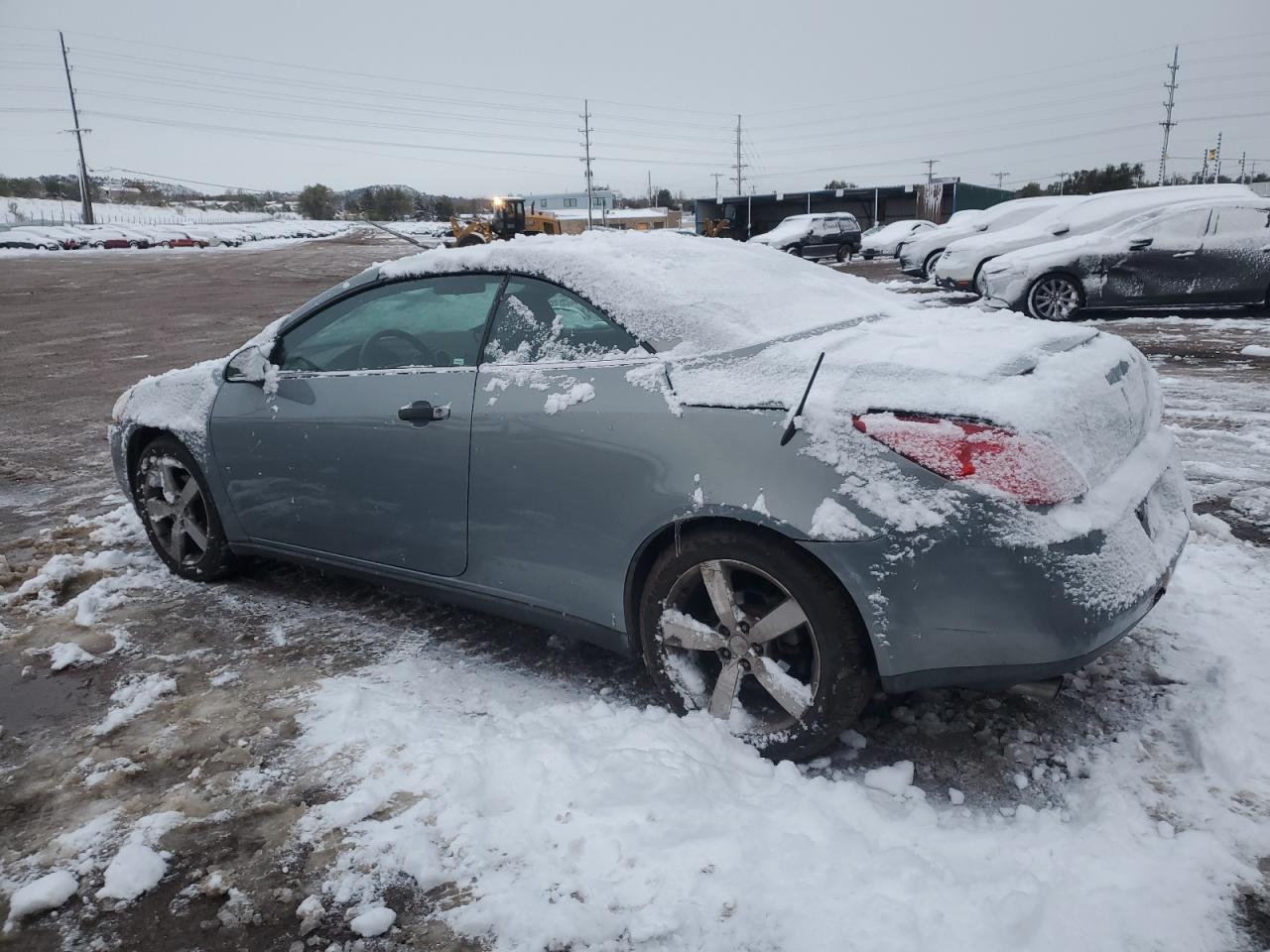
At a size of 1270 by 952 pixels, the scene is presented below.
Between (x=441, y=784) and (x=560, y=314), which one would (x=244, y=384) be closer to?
(x=560, y=314)

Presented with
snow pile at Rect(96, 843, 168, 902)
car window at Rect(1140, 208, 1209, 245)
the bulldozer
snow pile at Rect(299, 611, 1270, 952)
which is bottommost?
Answer: snow pile at Rect(96, 843, 168, 902)

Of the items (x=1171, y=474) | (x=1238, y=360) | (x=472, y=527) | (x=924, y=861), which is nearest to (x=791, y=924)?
(x=924, y=861)

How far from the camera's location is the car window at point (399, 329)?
321 cm

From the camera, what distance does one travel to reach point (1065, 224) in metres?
13.3

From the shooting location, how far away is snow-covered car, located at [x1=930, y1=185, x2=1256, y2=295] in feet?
38.7

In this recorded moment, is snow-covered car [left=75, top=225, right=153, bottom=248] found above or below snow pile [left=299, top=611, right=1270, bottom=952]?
above

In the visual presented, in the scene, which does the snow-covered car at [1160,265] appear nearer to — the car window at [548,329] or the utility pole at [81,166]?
the car window at [548,329]

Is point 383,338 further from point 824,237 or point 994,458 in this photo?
point 824,237

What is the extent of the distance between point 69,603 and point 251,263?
35273 millimetres

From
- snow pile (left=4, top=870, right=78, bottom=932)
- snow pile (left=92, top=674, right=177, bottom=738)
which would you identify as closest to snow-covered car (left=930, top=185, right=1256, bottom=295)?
snow pile (left=92, top=674, right=177, bottom=738)

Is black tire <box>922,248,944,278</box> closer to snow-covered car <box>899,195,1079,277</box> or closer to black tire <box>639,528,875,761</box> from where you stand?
snow-covered car <box>899,195,1079,277</box>

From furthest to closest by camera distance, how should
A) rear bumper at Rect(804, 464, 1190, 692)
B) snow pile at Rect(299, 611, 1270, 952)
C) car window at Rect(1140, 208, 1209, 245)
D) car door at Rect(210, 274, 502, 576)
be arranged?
car window at Rect(1140, 208, 1209, 245) → car door at Rect(210, 274, 502, 576) → rear bumper at Rect(804, 464, 1190, 692) → snow pile at Rect(299, 611, 1270, 952)

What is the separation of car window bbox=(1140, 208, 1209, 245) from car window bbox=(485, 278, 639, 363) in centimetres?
1076

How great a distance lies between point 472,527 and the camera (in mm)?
3049
